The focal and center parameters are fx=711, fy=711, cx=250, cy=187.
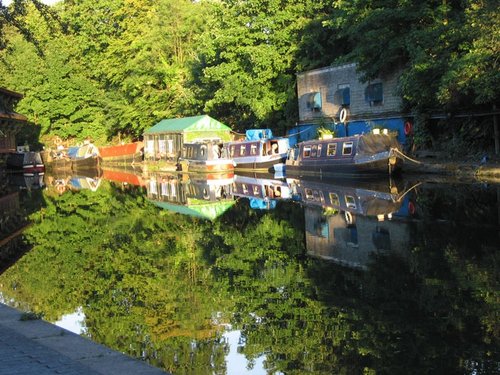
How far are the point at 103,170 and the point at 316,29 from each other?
25660mm

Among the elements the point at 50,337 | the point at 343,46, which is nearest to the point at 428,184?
the point at 343,46

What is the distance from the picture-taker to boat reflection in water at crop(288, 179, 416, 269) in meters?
14.4

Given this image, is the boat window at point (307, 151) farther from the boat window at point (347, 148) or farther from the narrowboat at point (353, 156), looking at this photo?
the boat window at point (347, 148)

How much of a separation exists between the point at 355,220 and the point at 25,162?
46840 millimetres

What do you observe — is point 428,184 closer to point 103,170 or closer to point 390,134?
point 390,134

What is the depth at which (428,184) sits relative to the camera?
87.2 ft

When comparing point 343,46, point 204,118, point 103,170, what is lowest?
point 103,170

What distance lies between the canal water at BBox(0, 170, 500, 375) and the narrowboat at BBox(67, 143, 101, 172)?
3711cm

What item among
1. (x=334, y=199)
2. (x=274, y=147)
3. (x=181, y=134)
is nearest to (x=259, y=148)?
(x=274, y=147)

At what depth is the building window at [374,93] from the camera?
36.4 meters

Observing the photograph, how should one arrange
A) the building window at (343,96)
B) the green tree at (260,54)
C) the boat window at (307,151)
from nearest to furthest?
the boat window at (307,151) < the building window at (343,96) < the green tree at (260,54)

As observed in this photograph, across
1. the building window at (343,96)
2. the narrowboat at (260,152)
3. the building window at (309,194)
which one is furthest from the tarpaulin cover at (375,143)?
the narrowboat at (260,152)

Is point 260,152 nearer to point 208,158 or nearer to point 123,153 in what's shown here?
point 208,158

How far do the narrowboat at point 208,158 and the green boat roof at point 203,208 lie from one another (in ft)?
53.6
